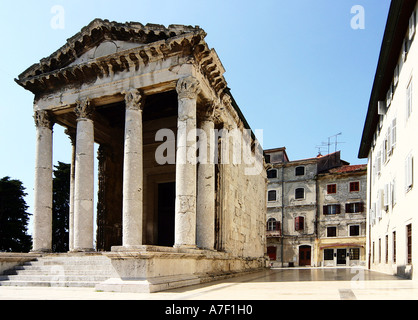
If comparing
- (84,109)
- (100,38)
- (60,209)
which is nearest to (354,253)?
(60,209)

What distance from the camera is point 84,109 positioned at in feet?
49.1

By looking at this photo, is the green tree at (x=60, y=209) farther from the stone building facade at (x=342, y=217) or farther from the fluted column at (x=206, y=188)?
the stone building facade at (x=342, y=217)

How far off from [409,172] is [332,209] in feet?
99.7

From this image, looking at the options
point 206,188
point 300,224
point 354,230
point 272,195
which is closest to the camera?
point 206,188

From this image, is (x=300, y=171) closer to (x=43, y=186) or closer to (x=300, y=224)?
(x=300, y=224)

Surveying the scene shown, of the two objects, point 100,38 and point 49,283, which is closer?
point 49,283

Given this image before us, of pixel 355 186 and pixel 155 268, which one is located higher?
pixel 355 186

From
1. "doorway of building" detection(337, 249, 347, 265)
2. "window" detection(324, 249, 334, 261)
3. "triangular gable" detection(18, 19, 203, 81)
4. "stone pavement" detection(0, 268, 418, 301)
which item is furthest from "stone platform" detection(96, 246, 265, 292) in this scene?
"window" detection(324, 249, 334, 261)

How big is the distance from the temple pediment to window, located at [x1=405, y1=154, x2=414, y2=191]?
Answer: 24.3ft

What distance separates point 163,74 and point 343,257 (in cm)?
3348

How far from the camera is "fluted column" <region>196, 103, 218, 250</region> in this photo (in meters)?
14.1

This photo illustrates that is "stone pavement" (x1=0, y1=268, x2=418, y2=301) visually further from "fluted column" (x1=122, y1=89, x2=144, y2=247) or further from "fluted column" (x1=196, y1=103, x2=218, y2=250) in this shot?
"fluted column" (x1=196, y1=103, x2=218, y2=250)

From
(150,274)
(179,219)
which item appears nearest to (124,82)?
(179,219)
